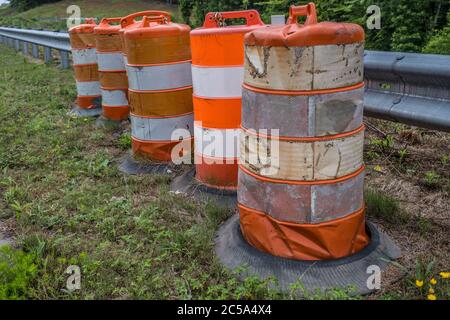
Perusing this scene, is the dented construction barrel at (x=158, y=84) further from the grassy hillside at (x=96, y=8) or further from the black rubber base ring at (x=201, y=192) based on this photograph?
the grassy hillside at (x=96, y=8)

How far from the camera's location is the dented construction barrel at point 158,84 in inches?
205

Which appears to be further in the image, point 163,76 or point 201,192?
point 163,76

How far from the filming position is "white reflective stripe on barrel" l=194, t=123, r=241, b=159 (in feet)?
14.8

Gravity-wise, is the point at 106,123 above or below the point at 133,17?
below

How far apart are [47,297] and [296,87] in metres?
1.97

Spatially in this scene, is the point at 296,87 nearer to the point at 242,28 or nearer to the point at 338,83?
the point at 338,83

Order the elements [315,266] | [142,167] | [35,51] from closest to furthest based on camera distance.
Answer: [315,266] → [142,167] → [35,51]

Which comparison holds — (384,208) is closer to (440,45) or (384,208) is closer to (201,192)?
(201,192)

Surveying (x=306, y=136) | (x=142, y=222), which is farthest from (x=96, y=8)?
(x=306, y=136)

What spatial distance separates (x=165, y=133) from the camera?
544 cm

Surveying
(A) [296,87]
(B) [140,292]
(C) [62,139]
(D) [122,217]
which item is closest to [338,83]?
(A) [296,87]

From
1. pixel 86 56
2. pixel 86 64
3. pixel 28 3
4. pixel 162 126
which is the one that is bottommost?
pixel 28 3

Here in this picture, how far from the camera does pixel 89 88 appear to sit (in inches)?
327

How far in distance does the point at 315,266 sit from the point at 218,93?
198cm
